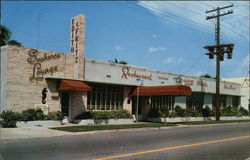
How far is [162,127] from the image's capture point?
21469 millimetres

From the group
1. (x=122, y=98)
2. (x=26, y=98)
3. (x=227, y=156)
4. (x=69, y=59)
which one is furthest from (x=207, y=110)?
(x=227, y=156)

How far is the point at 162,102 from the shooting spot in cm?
3030

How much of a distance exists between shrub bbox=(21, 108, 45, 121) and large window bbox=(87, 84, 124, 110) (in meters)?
4.67

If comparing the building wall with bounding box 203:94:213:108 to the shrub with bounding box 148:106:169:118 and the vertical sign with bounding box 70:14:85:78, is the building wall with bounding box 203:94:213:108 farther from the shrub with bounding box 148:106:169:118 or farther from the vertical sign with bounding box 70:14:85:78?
the vertical sign with bounding box 70:14:85:78

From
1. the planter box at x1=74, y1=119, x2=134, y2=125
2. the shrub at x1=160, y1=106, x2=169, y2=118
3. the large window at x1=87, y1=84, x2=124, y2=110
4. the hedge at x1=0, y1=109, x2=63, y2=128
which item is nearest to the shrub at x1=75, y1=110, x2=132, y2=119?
the planter box at x1=74, y1=119, x2=134, y2=125

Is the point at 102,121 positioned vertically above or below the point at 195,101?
below

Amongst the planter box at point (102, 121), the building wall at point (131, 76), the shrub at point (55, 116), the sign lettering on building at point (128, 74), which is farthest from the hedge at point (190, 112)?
the shrub at point (55, 116)

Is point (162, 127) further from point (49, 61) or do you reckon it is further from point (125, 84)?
point (49, 61)

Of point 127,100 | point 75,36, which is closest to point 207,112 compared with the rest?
point 127,100

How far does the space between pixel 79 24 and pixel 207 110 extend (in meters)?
20.9

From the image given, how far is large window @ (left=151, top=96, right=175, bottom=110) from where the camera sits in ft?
96.4

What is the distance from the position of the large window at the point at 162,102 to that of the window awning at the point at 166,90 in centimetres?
333

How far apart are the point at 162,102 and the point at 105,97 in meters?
8.22

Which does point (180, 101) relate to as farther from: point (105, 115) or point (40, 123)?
point (40, 123)
